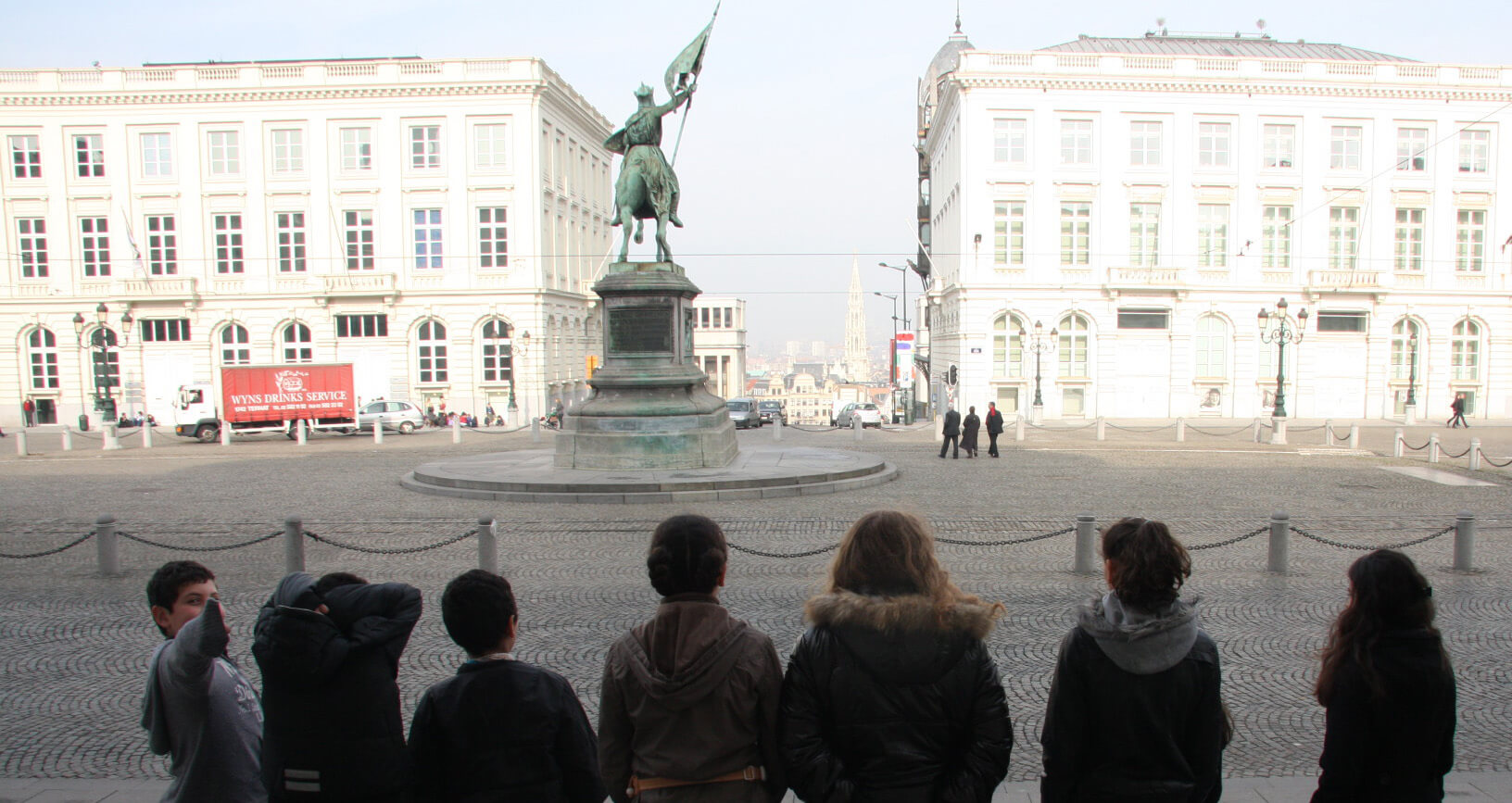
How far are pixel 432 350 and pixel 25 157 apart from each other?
21.1m

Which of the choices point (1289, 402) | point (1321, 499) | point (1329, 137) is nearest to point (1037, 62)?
point (1329, 137)

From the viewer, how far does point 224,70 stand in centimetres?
4478

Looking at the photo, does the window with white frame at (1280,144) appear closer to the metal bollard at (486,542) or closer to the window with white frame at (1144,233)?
the window with white frame at (1144,233)

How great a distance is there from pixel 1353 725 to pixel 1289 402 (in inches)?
1816

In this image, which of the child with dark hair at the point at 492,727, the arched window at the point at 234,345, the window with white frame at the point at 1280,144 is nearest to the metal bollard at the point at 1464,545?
the child with dark hair at the point at 492,727

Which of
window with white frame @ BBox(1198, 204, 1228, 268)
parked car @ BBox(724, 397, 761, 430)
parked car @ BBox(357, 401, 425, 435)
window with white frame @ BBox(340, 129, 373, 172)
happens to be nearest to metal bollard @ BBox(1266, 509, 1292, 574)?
parked car @ BBox(724, 397, 761, 430)

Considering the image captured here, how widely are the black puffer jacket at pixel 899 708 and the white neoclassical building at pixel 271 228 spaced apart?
43.2 metres

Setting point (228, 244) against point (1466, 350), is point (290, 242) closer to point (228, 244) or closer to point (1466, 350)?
point (228, 244)

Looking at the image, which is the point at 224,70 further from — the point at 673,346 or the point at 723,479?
the point at 723,479

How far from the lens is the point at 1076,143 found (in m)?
43.6

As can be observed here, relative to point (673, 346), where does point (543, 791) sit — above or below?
below

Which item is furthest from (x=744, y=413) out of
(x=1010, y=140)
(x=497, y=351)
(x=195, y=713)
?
(x=195, y=713)

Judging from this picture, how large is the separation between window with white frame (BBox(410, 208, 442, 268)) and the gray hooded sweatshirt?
1755 inches

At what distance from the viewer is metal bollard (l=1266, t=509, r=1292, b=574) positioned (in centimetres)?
1015
